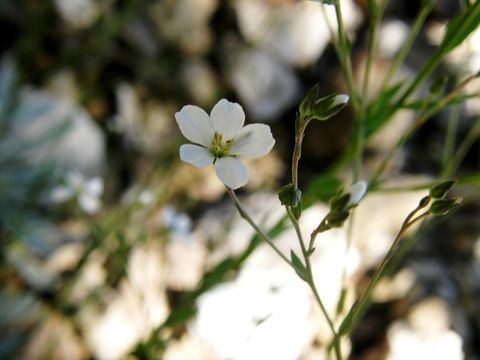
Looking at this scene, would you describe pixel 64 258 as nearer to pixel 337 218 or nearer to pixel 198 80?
pixel 198 80

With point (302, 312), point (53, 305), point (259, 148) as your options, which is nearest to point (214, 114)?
point (259, 148)

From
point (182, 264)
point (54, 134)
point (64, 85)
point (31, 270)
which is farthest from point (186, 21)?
point (31, 270)

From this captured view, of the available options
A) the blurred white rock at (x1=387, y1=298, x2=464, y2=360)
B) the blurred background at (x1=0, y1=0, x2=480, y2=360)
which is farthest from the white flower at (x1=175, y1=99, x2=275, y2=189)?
the blurred white rock at (x1=387, y1=298, x2=464, y2=360)

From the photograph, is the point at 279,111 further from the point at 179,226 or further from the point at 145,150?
the point at 179,226

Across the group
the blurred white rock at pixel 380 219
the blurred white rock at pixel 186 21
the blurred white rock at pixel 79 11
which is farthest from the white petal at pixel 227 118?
the blurred white rock at pixel 186 21

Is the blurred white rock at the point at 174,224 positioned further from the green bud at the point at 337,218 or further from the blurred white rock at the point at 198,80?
the blurred white rock at the point at 198,80

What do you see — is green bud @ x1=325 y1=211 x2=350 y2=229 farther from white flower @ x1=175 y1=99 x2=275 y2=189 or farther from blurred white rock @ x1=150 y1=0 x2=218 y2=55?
blurred white rock @ x1=150 y1=0 x2=218 y2=55
